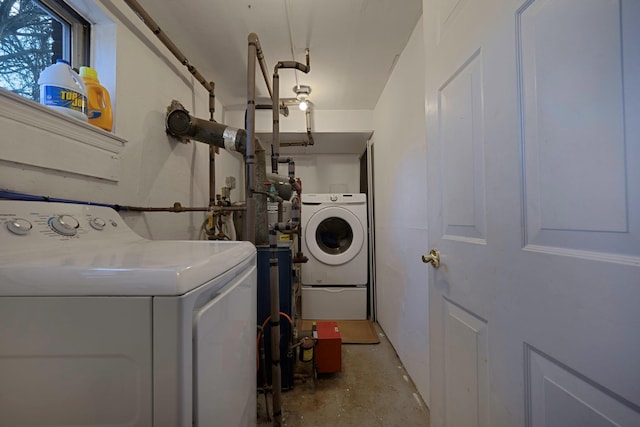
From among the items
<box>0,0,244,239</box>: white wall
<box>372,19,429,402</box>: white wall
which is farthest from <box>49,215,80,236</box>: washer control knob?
<box>372,19,429,402</box>: white wall

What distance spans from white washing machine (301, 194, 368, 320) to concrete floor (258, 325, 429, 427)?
67cm

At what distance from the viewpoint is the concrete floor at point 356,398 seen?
1.25 m

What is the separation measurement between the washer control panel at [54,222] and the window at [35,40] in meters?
0.52

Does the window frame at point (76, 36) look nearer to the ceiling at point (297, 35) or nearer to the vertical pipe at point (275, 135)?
the ceiling at point (297, 35)

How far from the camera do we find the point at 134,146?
1221mm

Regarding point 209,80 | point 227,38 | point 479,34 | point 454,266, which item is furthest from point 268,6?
point 454,266

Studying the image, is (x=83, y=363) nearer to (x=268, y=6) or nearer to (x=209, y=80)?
(x=268, y=6)

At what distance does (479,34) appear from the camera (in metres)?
0.61

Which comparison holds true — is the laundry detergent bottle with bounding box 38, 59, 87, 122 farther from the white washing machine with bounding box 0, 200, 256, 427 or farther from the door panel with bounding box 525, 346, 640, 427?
the door panel with bounding box 525, 346, 640, 427

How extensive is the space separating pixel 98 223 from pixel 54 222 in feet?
0.46

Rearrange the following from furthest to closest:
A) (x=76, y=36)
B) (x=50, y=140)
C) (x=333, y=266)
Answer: (x=333, y=266) → (x=76, y=36) → (x=50, y=140)

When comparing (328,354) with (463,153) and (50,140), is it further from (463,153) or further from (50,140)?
(50,140)

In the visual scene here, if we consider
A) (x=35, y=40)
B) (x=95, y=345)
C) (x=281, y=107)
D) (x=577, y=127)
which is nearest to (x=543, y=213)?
(x=577, y=127)

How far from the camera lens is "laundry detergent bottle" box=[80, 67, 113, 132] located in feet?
3.17
